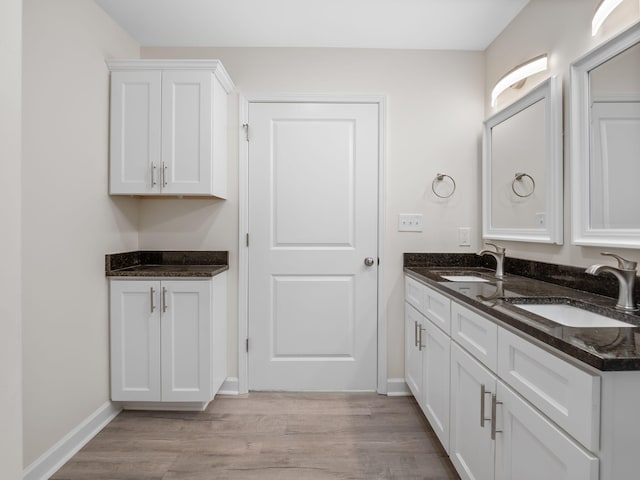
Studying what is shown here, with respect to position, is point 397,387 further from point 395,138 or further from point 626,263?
point 395,138

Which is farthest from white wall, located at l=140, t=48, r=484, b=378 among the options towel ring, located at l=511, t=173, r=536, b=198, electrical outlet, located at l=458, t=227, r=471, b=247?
towel ring, located at l=511, t=173, r=536, b=198

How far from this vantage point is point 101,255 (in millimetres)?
2146

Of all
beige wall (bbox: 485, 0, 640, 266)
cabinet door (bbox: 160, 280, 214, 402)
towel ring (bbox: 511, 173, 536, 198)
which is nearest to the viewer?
beige wall (bbox: 485, 0, 640, 266)

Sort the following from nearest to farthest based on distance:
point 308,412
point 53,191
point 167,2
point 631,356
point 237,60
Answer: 1. point 631,356
2. point 53,191
3. point 167,2
4. point 308,412
5. point 237,60

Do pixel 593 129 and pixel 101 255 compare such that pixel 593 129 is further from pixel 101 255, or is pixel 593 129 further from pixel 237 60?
pixel 101 255

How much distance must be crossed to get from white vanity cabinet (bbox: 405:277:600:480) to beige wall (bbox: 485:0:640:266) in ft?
2.15

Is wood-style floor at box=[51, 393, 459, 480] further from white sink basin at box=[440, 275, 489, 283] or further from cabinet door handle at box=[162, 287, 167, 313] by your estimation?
white sink basin at box=[440, 275, 489, 283]

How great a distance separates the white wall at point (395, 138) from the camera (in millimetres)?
2566

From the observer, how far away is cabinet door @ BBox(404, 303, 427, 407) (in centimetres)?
219

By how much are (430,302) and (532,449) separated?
0.99 m

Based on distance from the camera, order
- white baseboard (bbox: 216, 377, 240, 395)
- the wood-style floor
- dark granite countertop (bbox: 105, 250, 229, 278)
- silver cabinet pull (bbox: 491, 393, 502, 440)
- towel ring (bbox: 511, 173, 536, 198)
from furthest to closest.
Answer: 1. white baseboard (bbox: 216, 377, 240, 395)
2. dark granite countertop (bbox: 105, 250, 229, 278)
3. towel ring (bbox: 511, 173, 536, 198)
4. the wood-style floor
5. silver cabinet pull (bbox: 491, 393, 502, 440)

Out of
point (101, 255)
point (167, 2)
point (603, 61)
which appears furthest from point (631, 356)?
point (167, 2)

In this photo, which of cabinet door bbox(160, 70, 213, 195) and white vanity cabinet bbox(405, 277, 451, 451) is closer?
white vanity cabinet bbox(405, 277, 451, 451)

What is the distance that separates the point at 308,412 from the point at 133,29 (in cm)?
276
